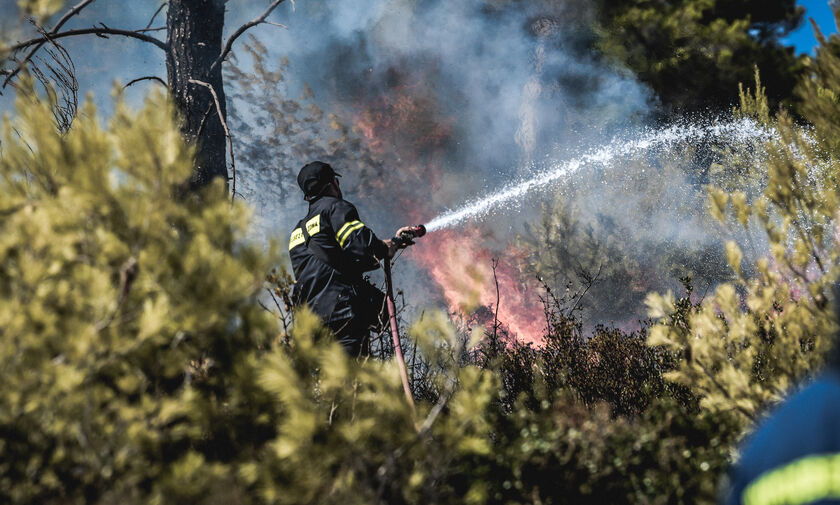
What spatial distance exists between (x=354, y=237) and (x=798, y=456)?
8.59 feet

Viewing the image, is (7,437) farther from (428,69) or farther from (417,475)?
(428,69)

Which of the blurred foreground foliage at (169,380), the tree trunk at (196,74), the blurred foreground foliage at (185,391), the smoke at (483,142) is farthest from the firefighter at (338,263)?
the smoke at (483,142)

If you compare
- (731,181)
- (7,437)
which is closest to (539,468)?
(7,437)

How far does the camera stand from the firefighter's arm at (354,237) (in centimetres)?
306

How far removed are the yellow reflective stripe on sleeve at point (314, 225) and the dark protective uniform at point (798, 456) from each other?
9.14 ft

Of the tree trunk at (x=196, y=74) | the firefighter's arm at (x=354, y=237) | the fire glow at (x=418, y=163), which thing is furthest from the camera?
the fire glow at (x=418, y=163)

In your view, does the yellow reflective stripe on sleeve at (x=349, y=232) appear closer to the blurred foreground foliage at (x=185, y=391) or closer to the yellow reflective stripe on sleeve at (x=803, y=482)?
the blurred foreground foliage at (x=185, y=391)

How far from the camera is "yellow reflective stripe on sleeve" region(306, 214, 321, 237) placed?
3263 millimetres

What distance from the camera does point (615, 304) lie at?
1062 cm

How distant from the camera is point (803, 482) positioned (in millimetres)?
594

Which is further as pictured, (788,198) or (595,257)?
(595,257)

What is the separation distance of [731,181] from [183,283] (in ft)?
35.7

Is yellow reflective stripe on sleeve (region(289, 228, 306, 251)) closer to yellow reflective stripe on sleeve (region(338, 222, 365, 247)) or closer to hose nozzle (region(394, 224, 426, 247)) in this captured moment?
yellow reflective stripe on sleeve (region(338, 222, 365, 247))

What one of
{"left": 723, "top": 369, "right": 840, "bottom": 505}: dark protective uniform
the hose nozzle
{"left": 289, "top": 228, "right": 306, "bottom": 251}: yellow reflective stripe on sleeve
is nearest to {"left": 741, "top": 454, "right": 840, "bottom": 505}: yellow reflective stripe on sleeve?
{"left": 723, "top": 369, "right": 840, "bottom": 505}: dark protective uniform
